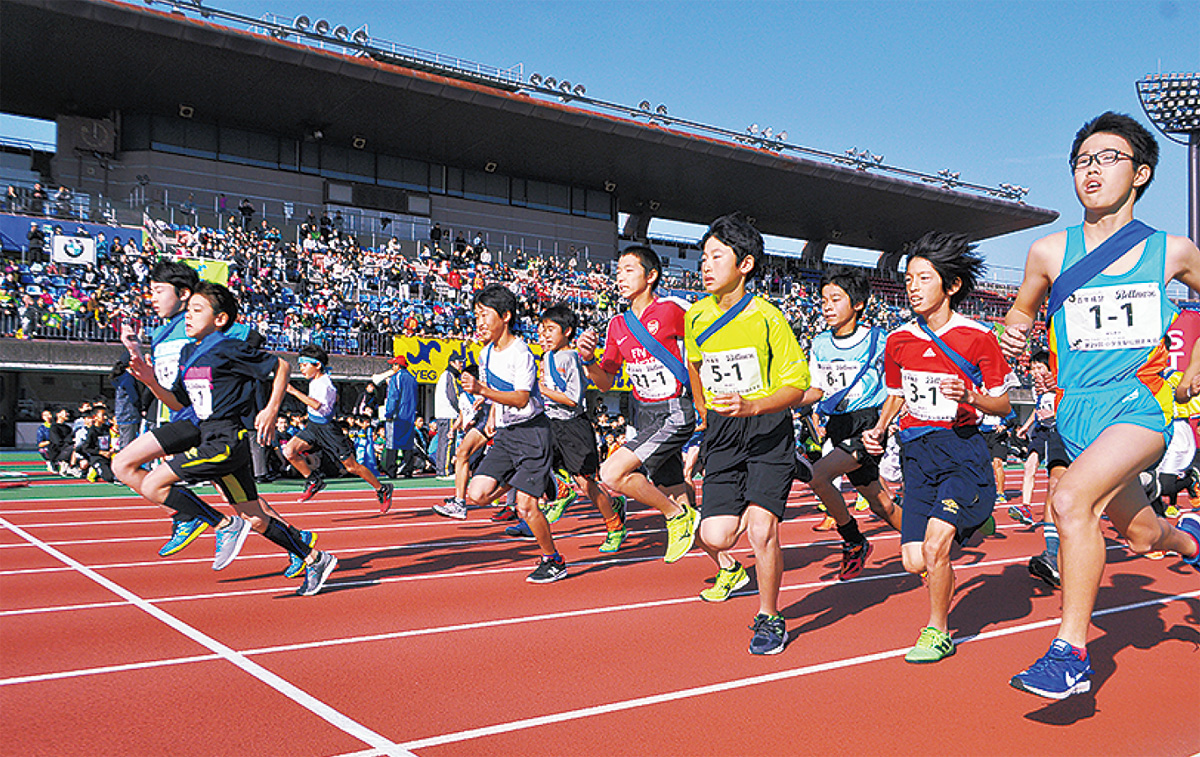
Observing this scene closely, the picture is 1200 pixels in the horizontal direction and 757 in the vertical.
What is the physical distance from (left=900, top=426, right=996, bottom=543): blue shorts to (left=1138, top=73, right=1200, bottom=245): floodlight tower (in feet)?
154

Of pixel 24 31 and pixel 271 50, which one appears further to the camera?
pixel 271 50

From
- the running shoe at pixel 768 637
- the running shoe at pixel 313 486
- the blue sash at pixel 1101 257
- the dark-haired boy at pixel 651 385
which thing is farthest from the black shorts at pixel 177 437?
the running shoe at pixel 313 486

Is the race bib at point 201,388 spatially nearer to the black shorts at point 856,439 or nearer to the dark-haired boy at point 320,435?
the dark-haired boy at point 320,435

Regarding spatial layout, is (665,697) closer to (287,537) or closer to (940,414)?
(940,414)

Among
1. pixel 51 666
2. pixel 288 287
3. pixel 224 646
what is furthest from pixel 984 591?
pixel 288 287

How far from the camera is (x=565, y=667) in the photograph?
14.1 feet

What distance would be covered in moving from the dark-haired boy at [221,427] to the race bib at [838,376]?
425cm

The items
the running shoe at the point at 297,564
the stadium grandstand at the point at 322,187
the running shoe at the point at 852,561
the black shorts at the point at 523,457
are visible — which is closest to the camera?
the running shoe at the point at 297,564

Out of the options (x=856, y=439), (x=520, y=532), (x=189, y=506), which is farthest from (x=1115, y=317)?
(x=520, y=532)

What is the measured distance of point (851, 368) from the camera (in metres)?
7.66

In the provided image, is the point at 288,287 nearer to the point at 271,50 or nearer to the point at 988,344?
the point at 271,50

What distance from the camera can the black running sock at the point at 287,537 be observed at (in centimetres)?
598

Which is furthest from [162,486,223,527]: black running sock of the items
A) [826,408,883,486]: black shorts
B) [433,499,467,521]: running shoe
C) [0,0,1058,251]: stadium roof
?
[0,0,1058,251]: stadium roof

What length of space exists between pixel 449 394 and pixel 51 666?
24.6 ft
